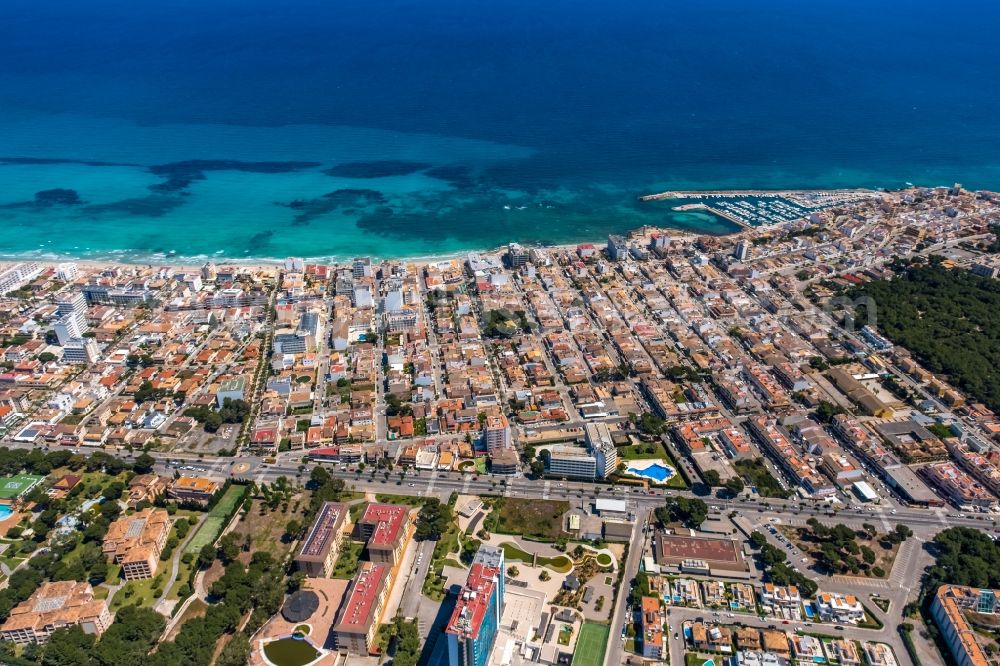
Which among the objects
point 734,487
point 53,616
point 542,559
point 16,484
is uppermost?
point 734,487

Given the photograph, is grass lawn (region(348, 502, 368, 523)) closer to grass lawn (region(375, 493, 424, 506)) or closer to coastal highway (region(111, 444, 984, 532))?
grass lawn (region(375, 493, 424, 506))

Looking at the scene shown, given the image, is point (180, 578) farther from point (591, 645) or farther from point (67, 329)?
point (67, 329)

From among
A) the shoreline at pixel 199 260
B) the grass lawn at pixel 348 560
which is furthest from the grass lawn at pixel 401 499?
the shoreline at pixel 199 260

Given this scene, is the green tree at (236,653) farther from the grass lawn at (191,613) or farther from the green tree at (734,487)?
the green tree at (734,487)

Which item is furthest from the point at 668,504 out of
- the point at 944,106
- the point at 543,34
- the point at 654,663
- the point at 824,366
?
the point at 543,34

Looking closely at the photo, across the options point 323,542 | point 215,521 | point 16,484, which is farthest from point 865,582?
point 16,484
